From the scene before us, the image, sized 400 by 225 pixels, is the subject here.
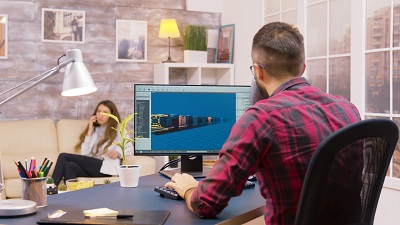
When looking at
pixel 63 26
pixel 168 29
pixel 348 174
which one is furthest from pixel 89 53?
pixel 348 174

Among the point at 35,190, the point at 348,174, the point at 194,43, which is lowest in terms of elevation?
the point at 35,190

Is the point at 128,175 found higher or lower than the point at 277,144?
lower

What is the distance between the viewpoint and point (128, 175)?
2.53 metres

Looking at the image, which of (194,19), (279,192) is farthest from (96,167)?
(279,192)

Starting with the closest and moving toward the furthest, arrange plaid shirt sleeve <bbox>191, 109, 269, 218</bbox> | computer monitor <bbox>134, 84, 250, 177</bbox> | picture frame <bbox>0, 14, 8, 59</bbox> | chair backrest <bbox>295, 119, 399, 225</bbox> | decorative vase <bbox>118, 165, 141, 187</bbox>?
chair backrest <bbox>295, 119, 399, 225</bbox> < plaid shirt sleeve <bbox>191, 109, 269, 218</bbox> < decorative vase <bbox>118, 165, 141, 187</bbox> < computer monitor <bbox>134, 84, 250, 177</bbox> < picture frame <bbox>0, 14, 8, 59</bbox>

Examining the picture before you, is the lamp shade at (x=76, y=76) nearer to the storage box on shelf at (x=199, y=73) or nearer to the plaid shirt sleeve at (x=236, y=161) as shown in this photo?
the plaid shirt sleeve at (x=236, y=161)

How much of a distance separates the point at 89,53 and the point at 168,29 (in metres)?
0.81

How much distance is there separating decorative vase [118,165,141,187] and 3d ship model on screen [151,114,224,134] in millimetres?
359

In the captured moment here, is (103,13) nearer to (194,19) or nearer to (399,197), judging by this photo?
(194,19)

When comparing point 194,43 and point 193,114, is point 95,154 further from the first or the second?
point 193,114

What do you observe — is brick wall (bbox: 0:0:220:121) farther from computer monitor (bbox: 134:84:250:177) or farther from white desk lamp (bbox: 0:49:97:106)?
white desk lamp (bbox: 0:49:97:106)

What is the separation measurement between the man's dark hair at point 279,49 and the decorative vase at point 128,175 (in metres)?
0.86

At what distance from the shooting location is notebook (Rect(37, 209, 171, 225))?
1.85 meters

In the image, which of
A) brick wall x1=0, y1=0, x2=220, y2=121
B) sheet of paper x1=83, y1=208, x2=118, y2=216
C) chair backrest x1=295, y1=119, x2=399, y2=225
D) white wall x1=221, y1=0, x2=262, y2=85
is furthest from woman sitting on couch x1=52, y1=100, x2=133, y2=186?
chair backrest x1=295, y1=119, x2=399, y2=225
